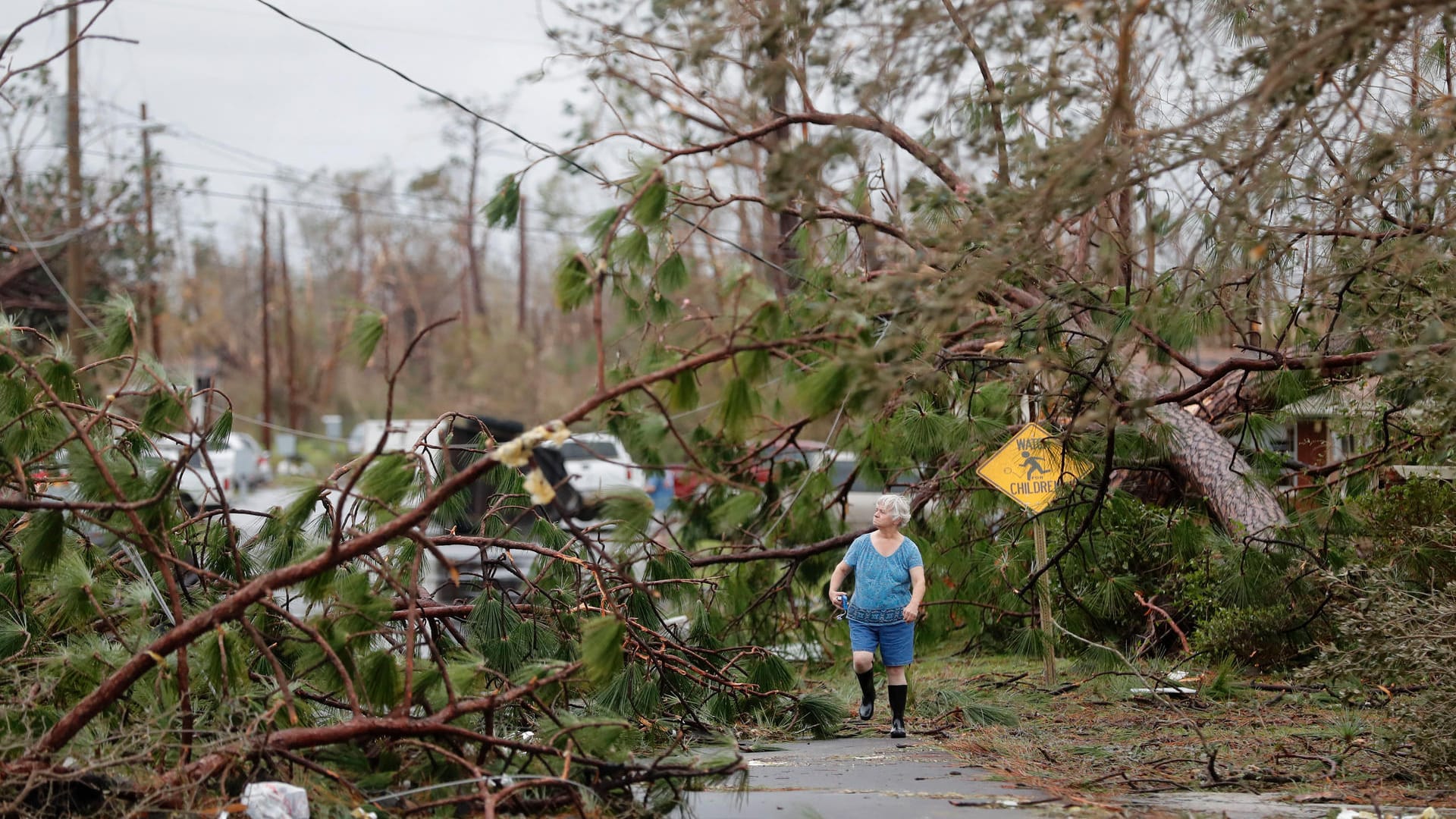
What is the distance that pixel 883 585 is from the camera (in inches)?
302

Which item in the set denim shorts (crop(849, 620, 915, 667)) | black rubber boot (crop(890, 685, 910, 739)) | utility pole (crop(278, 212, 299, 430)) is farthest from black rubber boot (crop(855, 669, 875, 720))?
utility pole (crop(278, 212, 299, 430))

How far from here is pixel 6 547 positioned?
19.6ft

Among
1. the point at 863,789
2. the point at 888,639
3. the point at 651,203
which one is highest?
the point at 651,203

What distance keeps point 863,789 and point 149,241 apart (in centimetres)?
2612

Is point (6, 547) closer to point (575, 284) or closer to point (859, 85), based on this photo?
point (575, 284)

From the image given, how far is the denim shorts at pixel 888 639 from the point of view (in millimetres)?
7574

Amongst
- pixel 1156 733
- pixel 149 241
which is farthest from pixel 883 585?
pixel 149 241

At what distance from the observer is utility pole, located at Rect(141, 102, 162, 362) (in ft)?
86.4

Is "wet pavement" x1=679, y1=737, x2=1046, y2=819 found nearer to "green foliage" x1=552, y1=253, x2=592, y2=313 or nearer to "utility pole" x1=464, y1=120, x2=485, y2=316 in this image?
"green foliage" x1=552, y1=253, x2=592, y2=313

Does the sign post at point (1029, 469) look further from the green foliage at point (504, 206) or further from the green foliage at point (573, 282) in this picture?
the green foliage at point (573, 282)

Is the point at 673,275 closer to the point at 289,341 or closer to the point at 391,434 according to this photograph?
the point at 391,434

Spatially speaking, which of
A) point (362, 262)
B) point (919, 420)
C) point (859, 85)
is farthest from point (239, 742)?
point (362, 262)

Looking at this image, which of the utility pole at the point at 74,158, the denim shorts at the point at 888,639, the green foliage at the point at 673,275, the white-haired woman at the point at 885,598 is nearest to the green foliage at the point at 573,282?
the green foliage at the point at 673,275

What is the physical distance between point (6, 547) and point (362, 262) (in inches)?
2245
